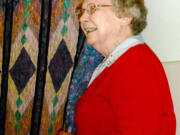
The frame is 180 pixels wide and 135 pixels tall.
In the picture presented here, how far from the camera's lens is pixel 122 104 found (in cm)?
91

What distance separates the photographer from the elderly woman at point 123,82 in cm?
89

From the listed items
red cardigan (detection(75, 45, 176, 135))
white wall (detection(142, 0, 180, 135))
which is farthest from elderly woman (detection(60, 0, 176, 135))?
white wall (detection(142, 0, 180, 135))

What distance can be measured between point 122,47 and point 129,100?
0.87 feet

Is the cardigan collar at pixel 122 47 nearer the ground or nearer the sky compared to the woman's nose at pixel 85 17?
nearer the ground

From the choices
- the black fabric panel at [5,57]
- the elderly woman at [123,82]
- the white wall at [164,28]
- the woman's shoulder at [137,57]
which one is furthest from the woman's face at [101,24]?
the black fabric panel at [5,57]

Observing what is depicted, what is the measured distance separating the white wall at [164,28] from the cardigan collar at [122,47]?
481 millimetres

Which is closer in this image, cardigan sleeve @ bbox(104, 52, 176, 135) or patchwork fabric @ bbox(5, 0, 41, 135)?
cardigan sleeve @ bbox(104, 52, 176, 135)

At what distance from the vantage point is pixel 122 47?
108cm

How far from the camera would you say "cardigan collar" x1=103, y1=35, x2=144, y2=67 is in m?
1.07

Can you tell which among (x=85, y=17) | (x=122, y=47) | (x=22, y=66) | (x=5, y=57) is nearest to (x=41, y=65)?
(x=22, y=66)

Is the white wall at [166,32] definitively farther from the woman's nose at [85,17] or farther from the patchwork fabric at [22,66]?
the patchwork fabric at [22,66]

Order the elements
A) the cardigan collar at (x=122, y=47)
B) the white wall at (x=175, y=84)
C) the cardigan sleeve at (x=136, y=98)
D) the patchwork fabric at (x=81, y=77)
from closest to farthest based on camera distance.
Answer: the cardigan sleeve at (x=136, y=98) → the cardigan collar at (x=122, y=47) → the white wall at (x=175, y=84) → the patchwork fabric at (x=81, y=77)

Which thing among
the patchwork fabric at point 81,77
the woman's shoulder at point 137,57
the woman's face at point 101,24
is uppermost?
the woman's face at point 101,24

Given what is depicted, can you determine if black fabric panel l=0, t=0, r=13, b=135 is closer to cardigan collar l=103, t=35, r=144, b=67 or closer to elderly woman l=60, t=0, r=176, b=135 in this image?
elderly woman l=60, t=0, r=176, b=135
